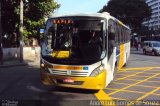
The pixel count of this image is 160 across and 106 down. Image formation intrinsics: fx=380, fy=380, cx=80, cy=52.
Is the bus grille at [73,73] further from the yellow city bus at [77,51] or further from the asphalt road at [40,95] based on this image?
the asphalt road at [40,95]

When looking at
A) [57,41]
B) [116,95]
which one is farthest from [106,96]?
[57,41]

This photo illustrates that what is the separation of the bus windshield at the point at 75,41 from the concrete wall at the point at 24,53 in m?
16.9

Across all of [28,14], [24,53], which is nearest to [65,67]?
[28,14]

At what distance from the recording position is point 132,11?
7581 centimetres

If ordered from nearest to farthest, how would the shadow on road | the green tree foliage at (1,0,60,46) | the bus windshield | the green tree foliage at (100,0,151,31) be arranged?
the shadow on road
the bus windshield
the green tree foliage at (1,0,60,46)
the green tree foliage at (100,0,151,31)

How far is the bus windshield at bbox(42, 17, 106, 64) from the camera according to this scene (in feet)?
38.8

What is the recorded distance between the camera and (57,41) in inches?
491

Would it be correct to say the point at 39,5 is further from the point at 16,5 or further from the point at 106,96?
the point at 106,96

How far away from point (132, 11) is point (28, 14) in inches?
1858

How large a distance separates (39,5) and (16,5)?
1.85m

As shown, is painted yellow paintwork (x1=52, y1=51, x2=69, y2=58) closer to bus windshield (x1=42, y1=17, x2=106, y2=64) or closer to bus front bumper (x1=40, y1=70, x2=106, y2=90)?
bus windshield (x1=42, y1=17, x2=106, y2=64)

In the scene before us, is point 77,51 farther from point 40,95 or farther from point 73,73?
point 40,95

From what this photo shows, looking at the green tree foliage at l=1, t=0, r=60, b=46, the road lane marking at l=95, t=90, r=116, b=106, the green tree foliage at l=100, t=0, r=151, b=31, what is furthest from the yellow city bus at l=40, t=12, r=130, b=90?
the green tree foliage at l=100, t=0, r=151, b=31

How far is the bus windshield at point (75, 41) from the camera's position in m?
11.8
